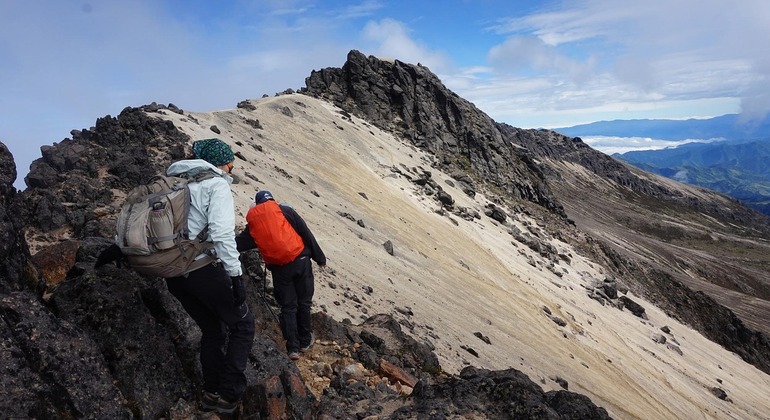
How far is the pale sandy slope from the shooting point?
14.4 metres

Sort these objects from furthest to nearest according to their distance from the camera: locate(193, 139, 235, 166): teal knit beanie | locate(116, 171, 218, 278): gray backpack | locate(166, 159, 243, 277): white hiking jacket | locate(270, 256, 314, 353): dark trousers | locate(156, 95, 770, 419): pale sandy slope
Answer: locate(156, 95, 770, 419): pale sandy slope, locate(270, 256, 314, 353): dark trousers, locate(193, 139, 235, 166): teal knit beanie, locate(166, 159, 243, 277): white hiking jacket, locate(116, 171, 218, 278): gray backpack

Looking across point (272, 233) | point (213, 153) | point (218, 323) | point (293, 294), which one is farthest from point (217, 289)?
point (293, 294)

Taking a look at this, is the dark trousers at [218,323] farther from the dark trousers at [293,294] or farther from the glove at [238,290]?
the dark trousers at [293,294]

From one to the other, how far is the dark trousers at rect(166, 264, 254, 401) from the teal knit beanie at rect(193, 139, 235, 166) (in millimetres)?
1122

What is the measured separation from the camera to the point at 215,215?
504 cm

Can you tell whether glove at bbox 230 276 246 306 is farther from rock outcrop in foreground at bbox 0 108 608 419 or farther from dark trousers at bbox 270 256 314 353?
dark trousers at bbox 270 256 314 353

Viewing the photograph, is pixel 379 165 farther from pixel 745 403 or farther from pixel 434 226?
pixel 745 403

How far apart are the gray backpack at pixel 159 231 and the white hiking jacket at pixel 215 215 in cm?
7

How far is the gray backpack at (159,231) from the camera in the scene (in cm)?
482

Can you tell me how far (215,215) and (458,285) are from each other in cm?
1470

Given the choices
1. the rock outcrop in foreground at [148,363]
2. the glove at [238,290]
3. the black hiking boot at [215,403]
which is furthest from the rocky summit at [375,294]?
the glove at [238,290]

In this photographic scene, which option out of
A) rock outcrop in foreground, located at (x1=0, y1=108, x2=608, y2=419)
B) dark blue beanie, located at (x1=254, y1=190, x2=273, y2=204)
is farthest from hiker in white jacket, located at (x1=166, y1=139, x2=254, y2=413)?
dark blue beanie, located at (x1=254, y1=190, x2=273, y2=204)

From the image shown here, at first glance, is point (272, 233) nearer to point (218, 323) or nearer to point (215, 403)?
point (218, 323)

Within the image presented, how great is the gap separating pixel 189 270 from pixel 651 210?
132644mm
